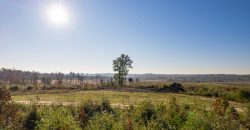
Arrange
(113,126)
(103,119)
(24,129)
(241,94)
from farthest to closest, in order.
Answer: (241,94) < (24,129) < (103,119) < (113,126)

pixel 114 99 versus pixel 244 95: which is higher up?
pixel 244 95

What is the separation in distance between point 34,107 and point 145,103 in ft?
26.9

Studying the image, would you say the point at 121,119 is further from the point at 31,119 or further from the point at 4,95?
the point at 31,119

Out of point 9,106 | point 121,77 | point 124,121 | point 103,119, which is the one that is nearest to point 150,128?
point 124,121

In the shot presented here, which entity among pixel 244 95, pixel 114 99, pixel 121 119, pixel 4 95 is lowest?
pixel 121 119

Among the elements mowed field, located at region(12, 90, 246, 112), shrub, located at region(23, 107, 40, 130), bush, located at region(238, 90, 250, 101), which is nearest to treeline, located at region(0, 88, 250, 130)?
shrub, located at region(23, 107, 40, 130)

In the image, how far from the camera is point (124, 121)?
58.9 ft

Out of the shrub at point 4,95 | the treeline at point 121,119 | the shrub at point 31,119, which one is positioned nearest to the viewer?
the shrub at point 4,95

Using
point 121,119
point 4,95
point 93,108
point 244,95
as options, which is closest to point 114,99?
point 93,108

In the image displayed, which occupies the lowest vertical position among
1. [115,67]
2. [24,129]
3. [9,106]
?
[24,129]

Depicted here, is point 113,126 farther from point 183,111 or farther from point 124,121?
point 183,111

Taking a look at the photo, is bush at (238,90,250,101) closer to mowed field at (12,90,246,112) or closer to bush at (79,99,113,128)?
mowed field at (12,90,246,112)

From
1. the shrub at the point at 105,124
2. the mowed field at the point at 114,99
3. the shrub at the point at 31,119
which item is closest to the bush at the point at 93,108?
the mowed field at the point at 114,99

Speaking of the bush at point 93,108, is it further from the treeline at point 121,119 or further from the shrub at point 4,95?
the shrub at point 4,95
